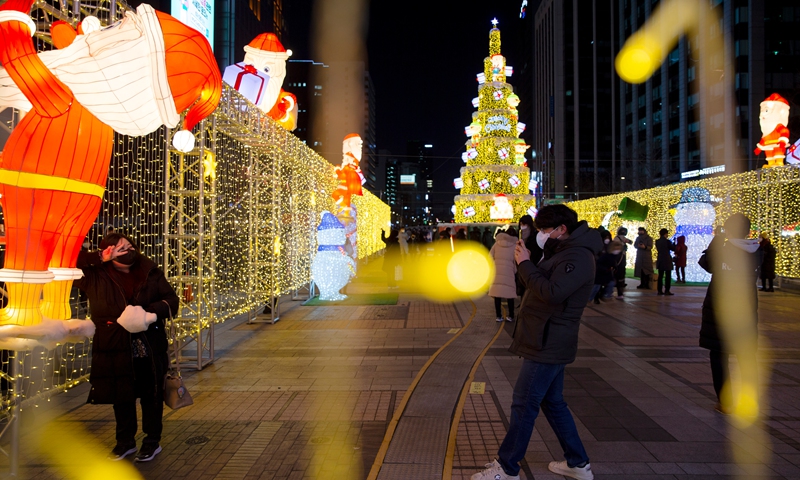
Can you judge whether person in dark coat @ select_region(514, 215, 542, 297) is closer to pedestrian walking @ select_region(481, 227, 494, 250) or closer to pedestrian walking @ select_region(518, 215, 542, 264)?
pedestrian walking @ select_region(518, 215, 542, 264)

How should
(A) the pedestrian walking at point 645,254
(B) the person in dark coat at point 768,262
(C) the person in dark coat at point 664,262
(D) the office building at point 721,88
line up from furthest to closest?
(D) the office building at point 721,88 → (A) the pedestrian walking at point 645,254 → (B) the person in dark coat at point 768,262 → (C) the person in dark coat at point 664,262

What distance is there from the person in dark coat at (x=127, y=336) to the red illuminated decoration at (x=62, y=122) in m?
0.37

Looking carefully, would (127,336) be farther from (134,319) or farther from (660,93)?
(660,93)

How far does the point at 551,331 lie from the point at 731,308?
2503mm

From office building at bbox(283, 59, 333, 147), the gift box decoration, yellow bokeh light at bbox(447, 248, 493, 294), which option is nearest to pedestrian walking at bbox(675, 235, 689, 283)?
yellow bokeh light at bbox(447, 248, 493, 294)

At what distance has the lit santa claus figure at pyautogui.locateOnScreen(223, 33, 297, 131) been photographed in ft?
36.1

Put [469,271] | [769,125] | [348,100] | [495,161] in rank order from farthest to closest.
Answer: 1. [348,100]
2. [495,161]
3. [469,271]
4. [769,125]

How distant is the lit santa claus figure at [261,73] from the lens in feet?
36.1

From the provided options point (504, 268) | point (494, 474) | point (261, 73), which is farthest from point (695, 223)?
point (494, 474)

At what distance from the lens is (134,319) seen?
410 cm

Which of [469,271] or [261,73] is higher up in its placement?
[261,73]

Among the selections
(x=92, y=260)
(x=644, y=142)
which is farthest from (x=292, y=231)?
(x=644, y=142)

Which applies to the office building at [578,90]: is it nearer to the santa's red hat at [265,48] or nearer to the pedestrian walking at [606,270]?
the pedestrian walking at [606,270]

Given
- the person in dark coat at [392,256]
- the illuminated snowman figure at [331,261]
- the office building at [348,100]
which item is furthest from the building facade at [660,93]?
the office building at [348,100]
